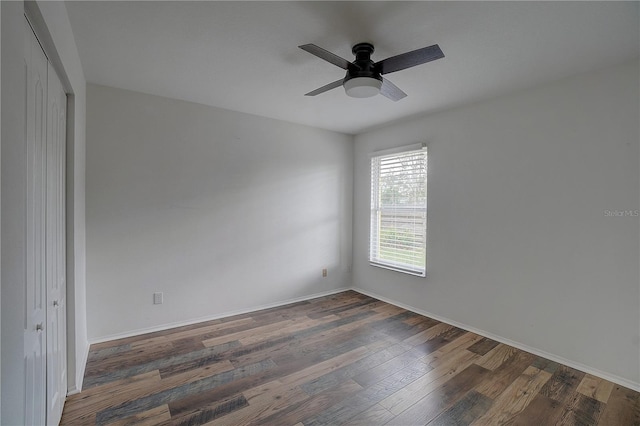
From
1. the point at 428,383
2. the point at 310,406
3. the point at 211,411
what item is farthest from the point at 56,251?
the point at 428,383

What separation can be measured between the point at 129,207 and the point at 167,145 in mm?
735

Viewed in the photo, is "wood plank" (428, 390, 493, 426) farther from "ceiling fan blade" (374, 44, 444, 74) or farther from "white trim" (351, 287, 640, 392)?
"ceiling fan blade" (374, 44, 444, 74)

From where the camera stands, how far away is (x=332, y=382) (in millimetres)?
2256

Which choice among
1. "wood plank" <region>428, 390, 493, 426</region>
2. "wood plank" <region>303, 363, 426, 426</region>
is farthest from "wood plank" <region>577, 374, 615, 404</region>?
"wood plank" <region>303, 363, 426, 426</region>

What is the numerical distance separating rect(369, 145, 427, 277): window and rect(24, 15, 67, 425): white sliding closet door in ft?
11.0

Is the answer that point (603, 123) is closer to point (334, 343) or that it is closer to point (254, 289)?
point (334, 343)

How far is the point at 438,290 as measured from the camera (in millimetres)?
3506

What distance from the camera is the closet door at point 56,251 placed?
1.58 metres

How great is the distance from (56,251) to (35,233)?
1.47 feet

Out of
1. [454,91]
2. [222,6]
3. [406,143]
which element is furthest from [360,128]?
[222,6]

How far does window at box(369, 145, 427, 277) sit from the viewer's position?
12.1ft

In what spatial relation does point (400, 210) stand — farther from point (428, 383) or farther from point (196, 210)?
point (196, 210)

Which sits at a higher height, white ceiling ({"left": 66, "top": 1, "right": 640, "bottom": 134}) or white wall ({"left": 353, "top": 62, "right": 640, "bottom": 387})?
white ceiling ({"left": 66, "top": 1, "right": 640, "bottom": 134})

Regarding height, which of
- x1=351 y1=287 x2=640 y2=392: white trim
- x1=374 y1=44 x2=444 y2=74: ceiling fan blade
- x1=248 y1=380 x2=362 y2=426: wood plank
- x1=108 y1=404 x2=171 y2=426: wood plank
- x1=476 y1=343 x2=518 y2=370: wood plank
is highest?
x1=374 y1=44 x2=444 y2=74: ceiling fan blade
